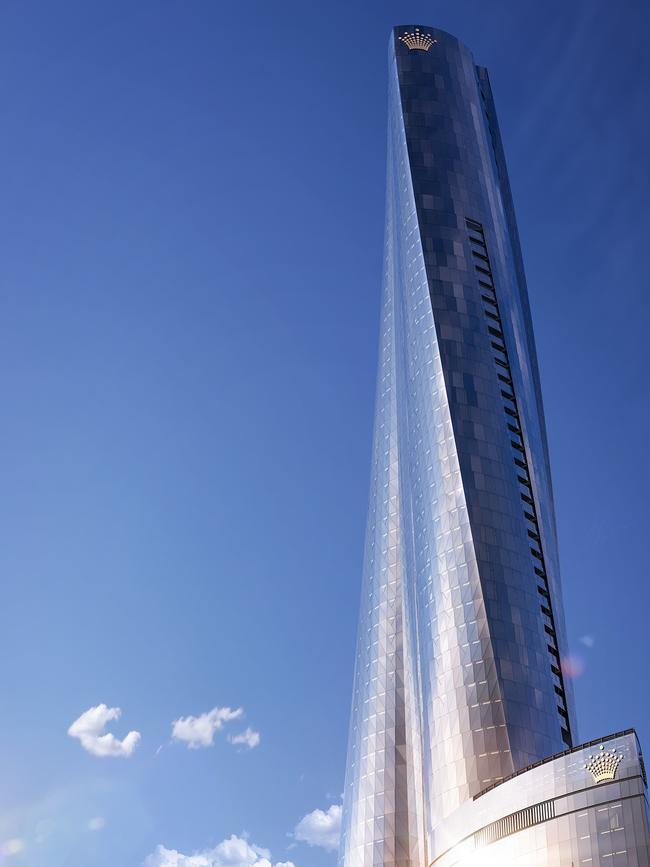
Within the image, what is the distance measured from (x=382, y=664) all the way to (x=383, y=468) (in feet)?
49.8

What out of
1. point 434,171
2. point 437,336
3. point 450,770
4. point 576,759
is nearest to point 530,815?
point 576,759

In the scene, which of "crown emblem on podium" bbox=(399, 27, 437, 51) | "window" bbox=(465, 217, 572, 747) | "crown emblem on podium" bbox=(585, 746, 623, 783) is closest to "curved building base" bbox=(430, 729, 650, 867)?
"crown emblem on podium" bbox=(585, 746, 623, 783)

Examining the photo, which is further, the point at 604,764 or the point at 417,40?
the point at 417,40

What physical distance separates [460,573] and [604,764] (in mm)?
20205

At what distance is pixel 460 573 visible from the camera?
60.6m

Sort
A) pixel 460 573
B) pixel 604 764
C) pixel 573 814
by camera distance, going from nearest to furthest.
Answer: pixel 604 764
pixel 573 814
pixel 460 573

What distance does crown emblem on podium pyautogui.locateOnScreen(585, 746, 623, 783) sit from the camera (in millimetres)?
40750

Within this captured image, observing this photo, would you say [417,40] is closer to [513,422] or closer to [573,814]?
[513,422]

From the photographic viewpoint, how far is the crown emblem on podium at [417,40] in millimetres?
91938

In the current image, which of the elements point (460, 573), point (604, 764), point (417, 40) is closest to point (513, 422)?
point (460, 573)

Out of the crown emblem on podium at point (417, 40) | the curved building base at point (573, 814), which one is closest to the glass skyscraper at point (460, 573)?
the curved building base at point (573, 814)

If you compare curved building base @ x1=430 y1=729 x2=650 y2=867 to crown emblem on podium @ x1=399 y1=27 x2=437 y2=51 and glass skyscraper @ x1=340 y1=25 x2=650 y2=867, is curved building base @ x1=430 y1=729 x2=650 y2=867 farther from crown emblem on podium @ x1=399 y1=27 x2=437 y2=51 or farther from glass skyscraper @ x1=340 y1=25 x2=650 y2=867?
crown emblem on podium @ x1=399 y1=27 x2=437 y2=51

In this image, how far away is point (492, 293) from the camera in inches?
2913

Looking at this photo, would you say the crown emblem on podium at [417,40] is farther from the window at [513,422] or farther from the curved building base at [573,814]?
the curved building base at [573,814]
